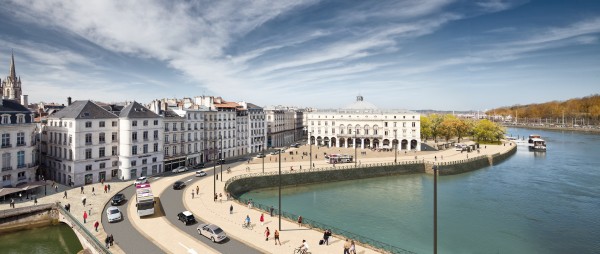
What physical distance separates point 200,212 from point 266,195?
2008 centimetres

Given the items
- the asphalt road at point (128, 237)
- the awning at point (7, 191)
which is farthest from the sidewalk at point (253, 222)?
the awning at point (7, 191)

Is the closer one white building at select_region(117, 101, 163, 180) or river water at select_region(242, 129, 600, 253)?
river water at select_region(242, 129, 600, 253)

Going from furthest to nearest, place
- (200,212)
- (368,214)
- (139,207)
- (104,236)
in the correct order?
1. (368,214)
2. (200,212)
3. (139,207)
4. (104,236)

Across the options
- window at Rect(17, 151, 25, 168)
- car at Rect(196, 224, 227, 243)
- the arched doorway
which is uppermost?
window at Rect(17, 151, 25, 168)

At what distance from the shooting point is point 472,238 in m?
39.0

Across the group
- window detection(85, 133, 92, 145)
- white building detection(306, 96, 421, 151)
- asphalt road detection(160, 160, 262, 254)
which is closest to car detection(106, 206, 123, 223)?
asphalt road detection(160, 160, 262, 254)

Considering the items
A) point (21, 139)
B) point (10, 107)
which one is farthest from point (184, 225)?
point (10, 107)

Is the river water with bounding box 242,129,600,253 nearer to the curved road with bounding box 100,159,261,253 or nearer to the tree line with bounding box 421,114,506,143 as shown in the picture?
the curved road with bounding box 100,159,261,253

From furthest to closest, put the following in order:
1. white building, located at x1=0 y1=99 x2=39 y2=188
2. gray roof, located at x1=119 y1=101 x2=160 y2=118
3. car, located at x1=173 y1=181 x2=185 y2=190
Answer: gray roof, located at x1=119 y1=101 x2=160 y2=118 < car, located at x1=173 y1=181 x2=185 y2=190 < white building, located at x1=0 y1=99 x2=39 y2=188

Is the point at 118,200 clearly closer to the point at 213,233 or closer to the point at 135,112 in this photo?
the point at 213,233

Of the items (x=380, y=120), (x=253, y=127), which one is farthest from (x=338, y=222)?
(x=380, y=120)

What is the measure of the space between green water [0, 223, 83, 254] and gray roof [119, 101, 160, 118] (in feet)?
71.6

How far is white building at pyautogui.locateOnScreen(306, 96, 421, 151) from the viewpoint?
10100cm

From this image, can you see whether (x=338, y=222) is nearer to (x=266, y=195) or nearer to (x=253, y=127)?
(x=266, y=195)
